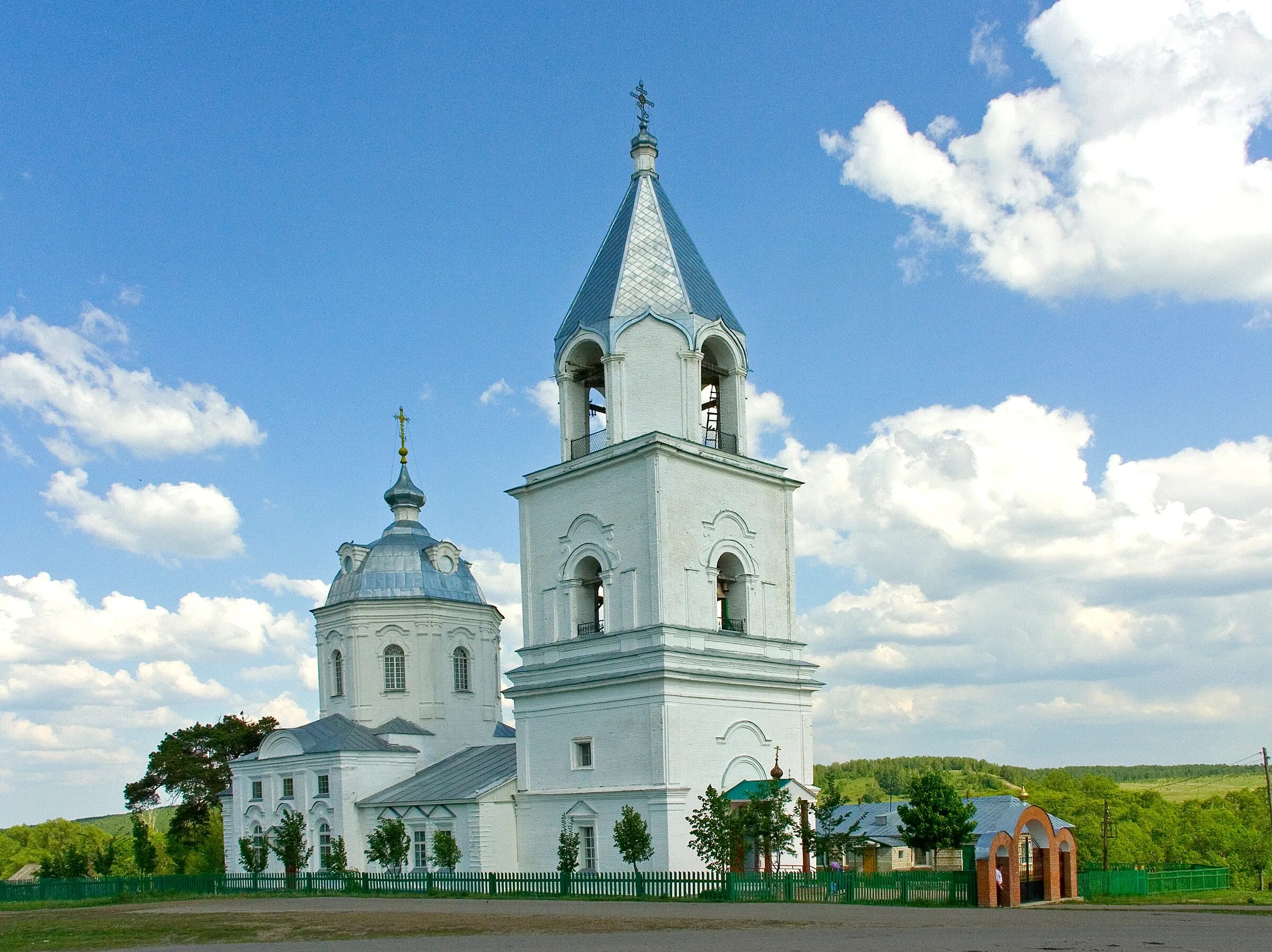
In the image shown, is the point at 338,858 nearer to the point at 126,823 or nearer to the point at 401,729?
the point at 401,729

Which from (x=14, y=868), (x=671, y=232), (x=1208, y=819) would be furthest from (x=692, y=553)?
(x=14, y=868)

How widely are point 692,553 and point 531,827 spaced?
863cm

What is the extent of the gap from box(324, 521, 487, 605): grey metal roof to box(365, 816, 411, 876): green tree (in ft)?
37.9

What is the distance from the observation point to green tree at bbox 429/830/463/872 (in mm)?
33594

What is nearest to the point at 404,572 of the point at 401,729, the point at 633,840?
the point at 401,729

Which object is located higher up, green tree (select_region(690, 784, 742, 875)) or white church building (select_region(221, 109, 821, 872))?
white church building (select_region(221, 109, 821, 872))

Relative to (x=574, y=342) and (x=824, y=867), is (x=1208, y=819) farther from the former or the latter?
(x=574, y=342)

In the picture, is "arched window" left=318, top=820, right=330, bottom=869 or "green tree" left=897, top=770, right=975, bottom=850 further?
"arched window" left=318, top=820, right=330, bottom=869

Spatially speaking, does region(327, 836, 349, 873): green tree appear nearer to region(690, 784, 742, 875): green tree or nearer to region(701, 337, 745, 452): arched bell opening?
region(690, 784, 742, 875): green tree

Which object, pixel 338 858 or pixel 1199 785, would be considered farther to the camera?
pixel 1199 785

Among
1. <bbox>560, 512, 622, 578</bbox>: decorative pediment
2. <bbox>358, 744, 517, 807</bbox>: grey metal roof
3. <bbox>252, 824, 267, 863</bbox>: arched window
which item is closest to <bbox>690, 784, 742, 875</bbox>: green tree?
<bbox>560, 512, 622, 578</bbox>: decorative pediment

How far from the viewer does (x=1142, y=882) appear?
3359 cm

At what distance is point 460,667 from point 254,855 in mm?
9958

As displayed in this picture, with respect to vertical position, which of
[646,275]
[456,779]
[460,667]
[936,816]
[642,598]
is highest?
[646,275]
